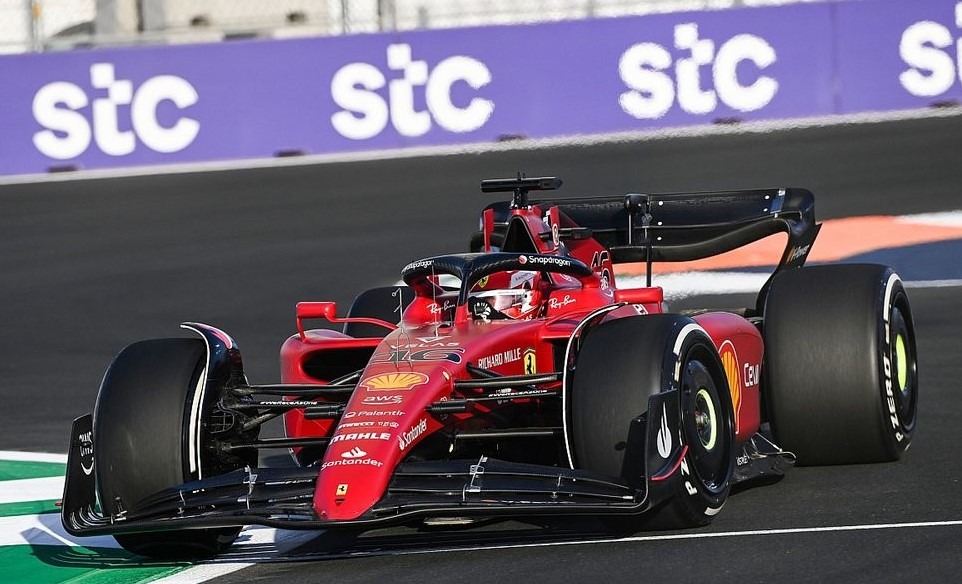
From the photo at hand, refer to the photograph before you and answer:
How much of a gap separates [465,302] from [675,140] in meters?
10.7

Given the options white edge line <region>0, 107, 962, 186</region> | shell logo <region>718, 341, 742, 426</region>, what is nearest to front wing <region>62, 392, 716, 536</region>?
shell logo <region>718, 341, 742, 426</region>

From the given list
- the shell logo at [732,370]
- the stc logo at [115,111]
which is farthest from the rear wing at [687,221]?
the stc logo at [115,111]

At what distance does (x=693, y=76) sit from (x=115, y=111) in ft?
21.0

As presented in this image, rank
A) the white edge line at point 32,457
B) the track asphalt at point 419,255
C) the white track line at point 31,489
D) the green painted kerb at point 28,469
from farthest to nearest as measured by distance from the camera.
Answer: the white edge line at point 32,457 < the green painted kerb at point 28,469 < the white track line at point 31,489 < the track asphalt at point 419,255

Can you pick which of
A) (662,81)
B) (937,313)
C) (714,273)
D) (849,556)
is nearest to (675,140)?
(662,81)

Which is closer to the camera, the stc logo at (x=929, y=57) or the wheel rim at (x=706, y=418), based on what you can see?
the wheel rim at (x=706, y=418)

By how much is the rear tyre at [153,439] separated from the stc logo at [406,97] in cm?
1152

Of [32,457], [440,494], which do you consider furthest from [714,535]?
[32,457]

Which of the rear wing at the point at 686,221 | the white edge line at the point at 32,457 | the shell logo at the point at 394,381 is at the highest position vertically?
the rear wing at the point at 686,221

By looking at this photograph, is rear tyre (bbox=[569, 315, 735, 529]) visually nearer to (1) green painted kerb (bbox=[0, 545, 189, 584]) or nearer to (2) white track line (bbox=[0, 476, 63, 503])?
(1) green painted kerb (bbox=[0, 545, 189, 584])

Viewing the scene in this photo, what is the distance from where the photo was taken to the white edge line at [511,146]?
57.9ft

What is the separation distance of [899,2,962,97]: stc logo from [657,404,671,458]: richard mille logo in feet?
40.1

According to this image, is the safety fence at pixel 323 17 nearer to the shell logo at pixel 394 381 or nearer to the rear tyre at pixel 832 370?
the rear tyre at pixel 832 370

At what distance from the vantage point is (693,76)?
1770 centimetres
